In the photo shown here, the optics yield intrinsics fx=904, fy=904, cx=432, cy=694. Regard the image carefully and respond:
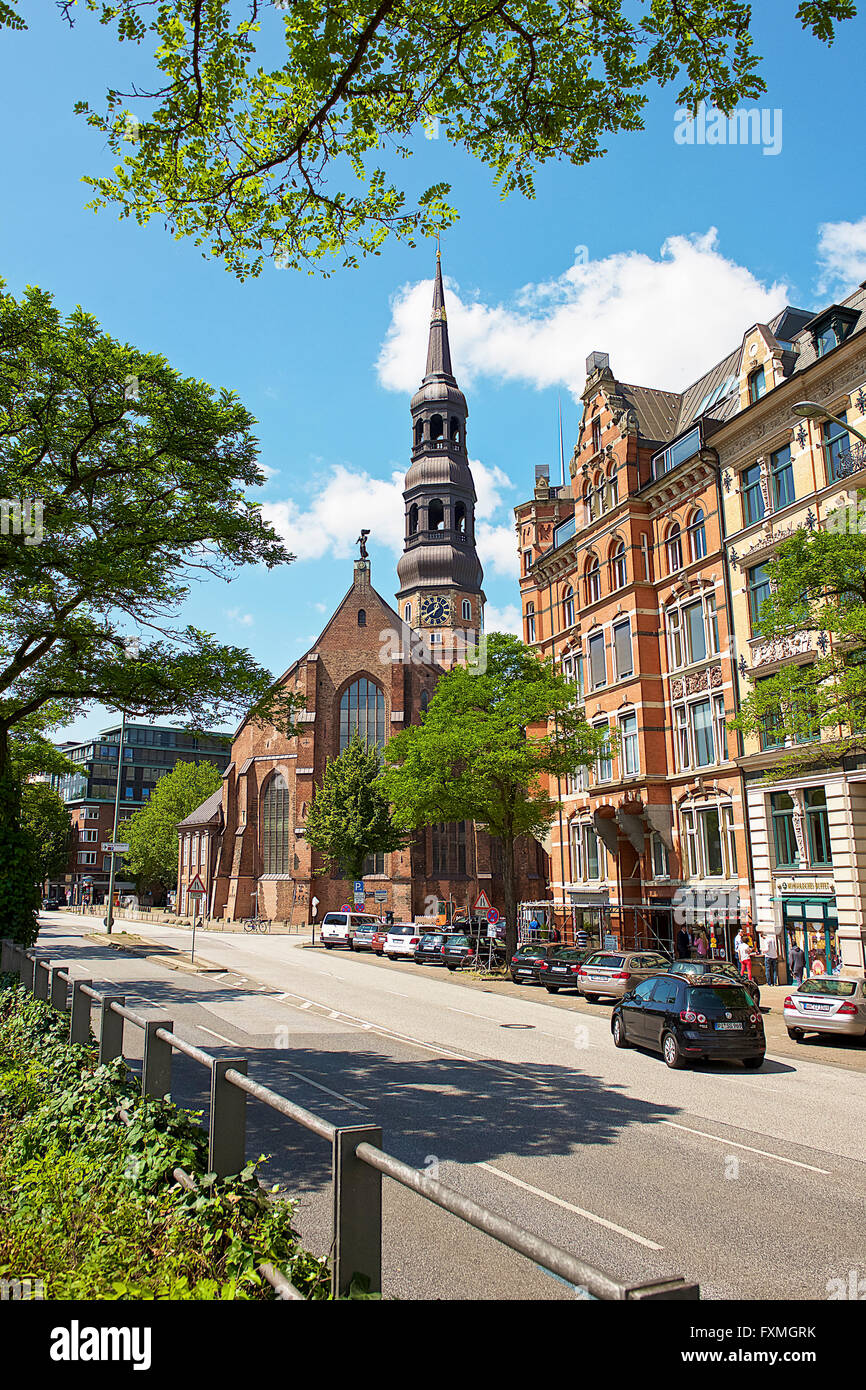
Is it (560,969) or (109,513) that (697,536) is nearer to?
(560,969)

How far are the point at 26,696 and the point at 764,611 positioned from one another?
1388cm

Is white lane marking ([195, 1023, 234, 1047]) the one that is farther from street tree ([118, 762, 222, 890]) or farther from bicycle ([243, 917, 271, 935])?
street tree ([118, 762, 222, 890])

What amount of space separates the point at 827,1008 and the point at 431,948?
19.8 m

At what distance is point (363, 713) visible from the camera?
65250 mm

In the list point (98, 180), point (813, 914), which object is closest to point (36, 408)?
point (98, 180)

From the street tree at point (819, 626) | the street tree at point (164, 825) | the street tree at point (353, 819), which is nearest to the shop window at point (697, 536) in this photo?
the street tree at point (819, 626)

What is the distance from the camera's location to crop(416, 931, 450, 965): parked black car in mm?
34312

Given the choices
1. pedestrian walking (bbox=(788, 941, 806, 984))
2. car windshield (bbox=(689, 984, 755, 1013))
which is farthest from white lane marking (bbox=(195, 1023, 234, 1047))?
pedestrian walking (bbox=(788, 941, 806, 984))

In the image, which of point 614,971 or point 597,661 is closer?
point 614,971

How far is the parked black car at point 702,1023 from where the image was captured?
Answer: 44.7ft

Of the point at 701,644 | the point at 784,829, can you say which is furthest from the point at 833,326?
the point at 784,829

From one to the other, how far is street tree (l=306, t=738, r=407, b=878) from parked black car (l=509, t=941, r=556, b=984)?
23.7 meters

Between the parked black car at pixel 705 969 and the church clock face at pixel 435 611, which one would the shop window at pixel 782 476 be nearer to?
the parked black car at pixel 705 969

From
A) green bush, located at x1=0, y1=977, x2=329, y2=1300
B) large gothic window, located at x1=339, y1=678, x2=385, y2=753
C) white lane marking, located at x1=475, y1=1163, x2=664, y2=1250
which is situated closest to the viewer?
green bush, located at x1=0, y1=977, x2=329, y2=1300
